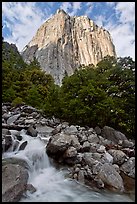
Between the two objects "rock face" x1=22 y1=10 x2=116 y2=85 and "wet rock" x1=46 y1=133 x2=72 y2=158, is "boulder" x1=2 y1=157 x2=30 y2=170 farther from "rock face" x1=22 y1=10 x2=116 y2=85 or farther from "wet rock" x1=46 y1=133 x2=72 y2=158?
"rock face" x1=22 y1=10 x2=116 y2=85

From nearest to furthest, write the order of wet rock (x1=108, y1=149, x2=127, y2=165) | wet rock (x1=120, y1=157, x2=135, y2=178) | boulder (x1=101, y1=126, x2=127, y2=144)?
wet rock (x1=120, y1=157, x2=135, y2=178), wet rock (x1=108, y1=149, x2=127, y2=165), boulder (x1=101, y1=126, x2=127, y2=144)

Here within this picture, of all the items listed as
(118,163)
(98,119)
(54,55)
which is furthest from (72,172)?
(54,55)

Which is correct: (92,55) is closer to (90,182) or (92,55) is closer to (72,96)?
(72,96)

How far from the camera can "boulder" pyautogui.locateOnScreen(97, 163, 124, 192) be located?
5617mm

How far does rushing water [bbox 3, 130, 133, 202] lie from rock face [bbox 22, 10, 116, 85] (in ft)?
165

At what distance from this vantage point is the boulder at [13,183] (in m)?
4.08

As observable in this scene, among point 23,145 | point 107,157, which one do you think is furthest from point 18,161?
point 107,157

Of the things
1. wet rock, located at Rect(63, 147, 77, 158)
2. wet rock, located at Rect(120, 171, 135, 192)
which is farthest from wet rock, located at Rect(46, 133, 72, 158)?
wet rock, located at Rect(120, 171, 135, 192)

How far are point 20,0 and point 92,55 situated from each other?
69.2 m

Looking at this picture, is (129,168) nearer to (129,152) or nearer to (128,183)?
(128,183)

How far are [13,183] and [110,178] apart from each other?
2585mm

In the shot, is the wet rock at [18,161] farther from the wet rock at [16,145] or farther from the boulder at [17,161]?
the wet rock at [16,145]

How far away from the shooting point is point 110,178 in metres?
5.75

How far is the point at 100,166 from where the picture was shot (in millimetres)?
6168
